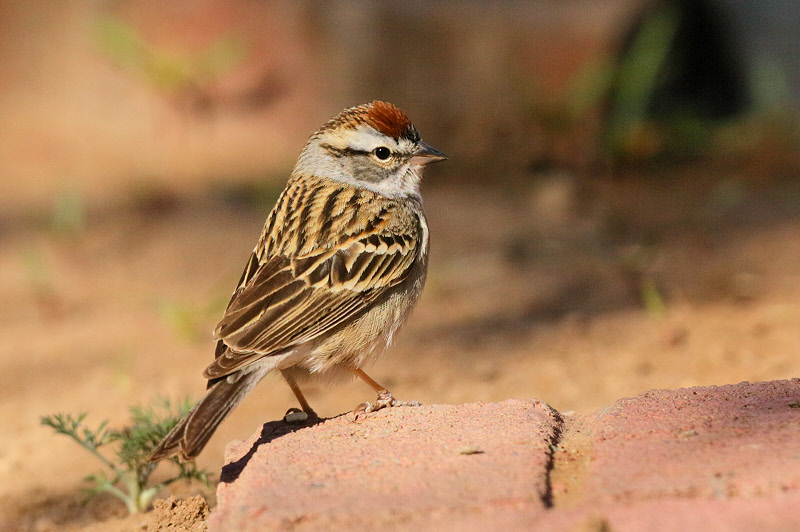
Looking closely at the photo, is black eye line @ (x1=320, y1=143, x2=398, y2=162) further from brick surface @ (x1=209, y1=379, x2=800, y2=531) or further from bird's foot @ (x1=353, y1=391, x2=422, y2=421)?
brick surface @ (x1=209, y1=379, x2=800, y2=531)

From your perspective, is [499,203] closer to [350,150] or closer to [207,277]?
[207,277]

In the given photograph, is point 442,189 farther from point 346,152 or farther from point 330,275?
point 330,275

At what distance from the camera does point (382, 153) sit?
17.4 feet

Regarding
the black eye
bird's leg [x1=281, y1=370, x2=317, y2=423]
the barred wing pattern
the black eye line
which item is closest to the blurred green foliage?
the black eye line

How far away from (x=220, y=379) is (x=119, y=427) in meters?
1.80

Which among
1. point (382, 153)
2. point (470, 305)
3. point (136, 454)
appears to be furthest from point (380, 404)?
point (470, 305)

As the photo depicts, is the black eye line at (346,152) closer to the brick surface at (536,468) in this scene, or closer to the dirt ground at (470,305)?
the dirt ground at (470,305)

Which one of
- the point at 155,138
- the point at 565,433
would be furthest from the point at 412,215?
the point at 155,138

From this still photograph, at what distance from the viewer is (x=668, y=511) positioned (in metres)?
2.77

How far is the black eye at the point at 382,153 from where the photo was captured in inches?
208

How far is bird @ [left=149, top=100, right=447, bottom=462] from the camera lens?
13.0 ft

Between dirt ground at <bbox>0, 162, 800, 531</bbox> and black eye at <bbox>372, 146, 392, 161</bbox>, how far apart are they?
4.84ft

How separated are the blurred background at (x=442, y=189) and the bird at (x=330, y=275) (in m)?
1.13

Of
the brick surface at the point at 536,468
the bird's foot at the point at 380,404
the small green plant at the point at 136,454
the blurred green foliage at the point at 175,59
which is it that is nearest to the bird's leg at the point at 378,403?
the bird's foot at the point at 380,404
